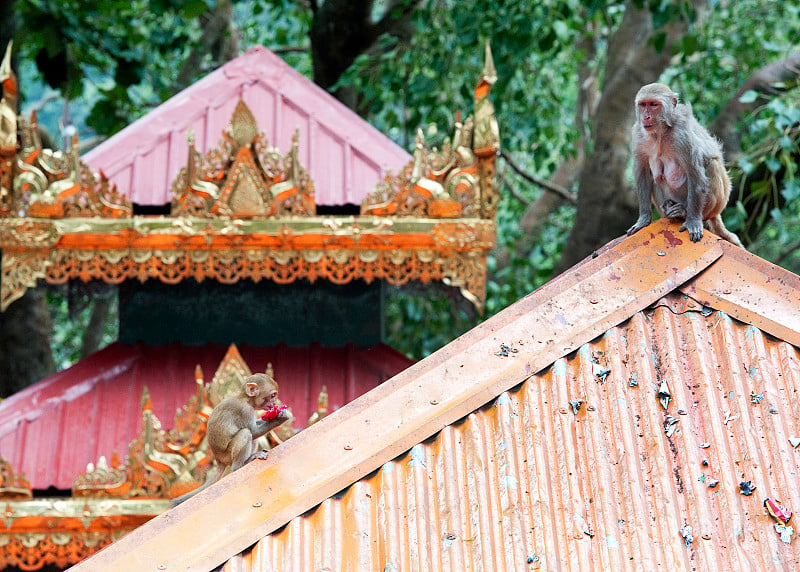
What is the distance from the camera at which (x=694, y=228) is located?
15.4ft

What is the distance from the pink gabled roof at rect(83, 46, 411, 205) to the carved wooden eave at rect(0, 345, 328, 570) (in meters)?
1.49

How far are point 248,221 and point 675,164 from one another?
10.9 feet

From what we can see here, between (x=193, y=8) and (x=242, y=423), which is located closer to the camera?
(x=242, y=423)

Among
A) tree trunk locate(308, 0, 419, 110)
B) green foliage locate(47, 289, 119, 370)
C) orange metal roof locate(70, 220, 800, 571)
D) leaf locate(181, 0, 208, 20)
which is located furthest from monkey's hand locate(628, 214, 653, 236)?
green foliage locate(47, 289, 119, 370)

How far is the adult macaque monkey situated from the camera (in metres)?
4.73

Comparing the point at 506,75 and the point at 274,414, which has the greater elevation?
the point at 506,75

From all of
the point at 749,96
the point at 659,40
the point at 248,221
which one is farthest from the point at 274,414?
the point at 659,40

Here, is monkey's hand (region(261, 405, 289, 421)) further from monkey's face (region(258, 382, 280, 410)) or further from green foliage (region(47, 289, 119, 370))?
green foliage (region(47, 289, 119, 370))

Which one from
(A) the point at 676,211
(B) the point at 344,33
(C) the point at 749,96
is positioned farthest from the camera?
(B) the point at 344,33

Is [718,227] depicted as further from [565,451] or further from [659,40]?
[659,40]

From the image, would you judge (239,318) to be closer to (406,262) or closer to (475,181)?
(406,262)

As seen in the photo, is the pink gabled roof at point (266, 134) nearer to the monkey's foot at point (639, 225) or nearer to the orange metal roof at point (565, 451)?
the monkey's foot at point (639, 225)

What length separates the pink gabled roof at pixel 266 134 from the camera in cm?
784

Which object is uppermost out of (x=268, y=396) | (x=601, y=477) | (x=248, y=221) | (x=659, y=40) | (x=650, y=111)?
(x=659, y=40)
